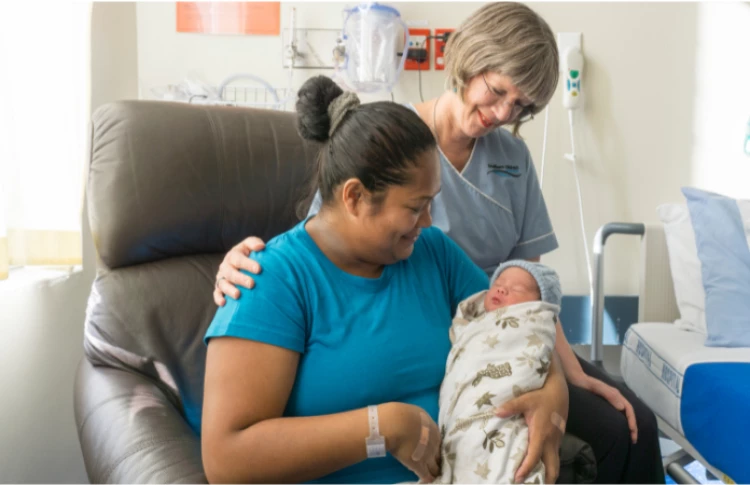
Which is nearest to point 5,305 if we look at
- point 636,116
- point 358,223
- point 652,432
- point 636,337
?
point 358,223

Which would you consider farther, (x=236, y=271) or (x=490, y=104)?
(x=490, y=104)

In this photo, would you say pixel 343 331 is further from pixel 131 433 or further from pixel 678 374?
pixel 678 374

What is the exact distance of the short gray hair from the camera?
4.48 ft

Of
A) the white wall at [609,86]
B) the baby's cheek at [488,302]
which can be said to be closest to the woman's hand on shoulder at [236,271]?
the baby's cheek at [488,302]

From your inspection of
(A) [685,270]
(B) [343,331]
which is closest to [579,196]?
(A) [685,270]

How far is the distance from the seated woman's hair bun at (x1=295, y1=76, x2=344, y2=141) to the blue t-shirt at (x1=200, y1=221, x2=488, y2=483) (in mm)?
167

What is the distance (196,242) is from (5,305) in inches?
20.2

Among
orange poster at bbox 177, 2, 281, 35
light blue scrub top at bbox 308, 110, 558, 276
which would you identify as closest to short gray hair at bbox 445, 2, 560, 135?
light blue scrub top at bbox 308, 110, 558, 276

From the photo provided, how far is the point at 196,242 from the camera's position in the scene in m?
1.39

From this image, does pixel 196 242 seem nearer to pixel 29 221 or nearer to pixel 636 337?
pixel 29 221

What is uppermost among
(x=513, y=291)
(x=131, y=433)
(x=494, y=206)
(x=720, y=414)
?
(x=494, y=206)

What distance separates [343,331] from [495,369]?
0.85 feet

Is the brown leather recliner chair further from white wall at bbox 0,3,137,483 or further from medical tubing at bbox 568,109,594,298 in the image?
medical tubing at bbox 568,109,594,298

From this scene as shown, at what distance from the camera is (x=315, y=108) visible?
1.10 meters
